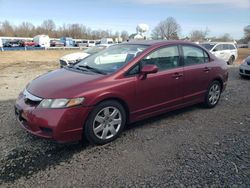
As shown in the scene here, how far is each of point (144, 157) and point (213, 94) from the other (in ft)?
9.58

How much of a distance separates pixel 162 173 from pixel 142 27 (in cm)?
2501

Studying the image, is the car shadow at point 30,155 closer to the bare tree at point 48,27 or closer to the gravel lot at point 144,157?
the gravel lot at point 144,157

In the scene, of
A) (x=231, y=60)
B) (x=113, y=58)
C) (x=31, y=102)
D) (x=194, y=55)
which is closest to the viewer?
(x=31, y=102)

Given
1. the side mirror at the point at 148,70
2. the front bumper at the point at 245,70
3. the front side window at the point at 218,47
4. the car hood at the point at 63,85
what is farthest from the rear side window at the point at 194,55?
the front side window at the point at 218,47

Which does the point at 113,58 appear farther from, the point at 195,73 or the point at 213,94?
the point at 213,94

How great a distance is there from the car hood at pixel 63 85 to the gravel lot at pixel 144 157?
0.84m

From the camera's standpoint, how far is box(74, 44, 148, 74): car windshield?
411 centimetres

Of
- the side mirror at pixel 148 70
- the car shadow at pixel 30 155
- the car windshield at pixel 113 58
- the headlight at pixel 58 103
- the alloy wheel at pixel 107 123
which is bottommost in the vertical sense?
the car shadow at pixel 30 155

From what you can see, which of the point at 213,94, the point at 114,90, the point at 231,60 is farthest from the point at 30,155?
the point at 231,60

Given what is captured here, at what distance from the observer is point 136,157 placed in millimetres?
3389

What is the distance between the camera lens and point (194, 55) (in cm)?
509

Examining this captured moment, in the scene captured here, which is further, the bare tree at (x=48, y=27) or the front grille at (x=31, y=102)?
the bare tree at (x=48, y=27)

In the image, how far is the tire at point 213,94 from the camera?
5.41 metres

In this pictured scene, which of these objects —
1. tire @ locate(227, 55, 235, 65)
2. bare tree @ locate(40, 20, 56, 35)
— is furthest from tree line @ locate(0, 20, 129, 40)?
tire @ locate(227, 55, 235, 65)
